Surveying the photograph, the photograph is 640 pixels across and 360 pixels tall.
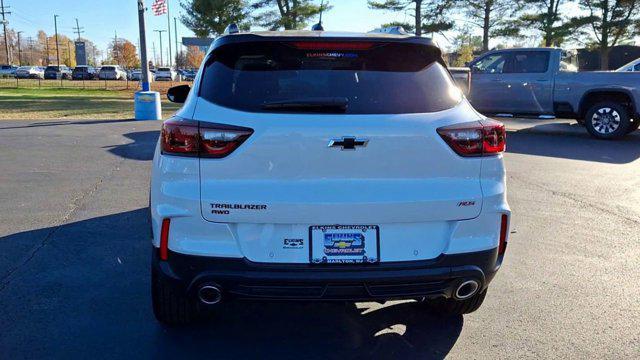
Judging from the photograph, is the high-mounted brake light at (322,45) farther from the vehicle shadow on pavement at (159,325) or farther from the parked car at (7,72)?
the parked car at (7,72)

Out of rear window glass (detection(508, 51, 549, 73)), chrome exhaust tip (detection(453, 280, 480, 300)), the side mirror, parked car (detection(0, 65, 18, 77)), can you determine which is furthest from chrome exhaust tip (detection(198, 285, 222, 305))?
parked car (detection(0, 65, 18, 77))

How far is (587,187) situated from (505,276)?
404 centimetres

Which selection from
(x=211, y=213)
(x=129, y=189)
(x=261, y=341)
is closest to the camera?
(x=211, y=213)

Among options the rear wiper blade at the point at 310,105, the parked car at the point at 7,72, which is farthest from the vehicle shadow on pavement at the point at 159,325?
the parked car at the point at 7,72

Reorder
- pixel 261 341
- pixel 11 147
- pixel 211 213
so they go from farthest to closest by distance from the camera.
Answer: pixel 11 147, pixel 261 341, pixel 211 213

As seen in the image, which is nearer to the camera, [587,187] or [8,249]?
[8,249]

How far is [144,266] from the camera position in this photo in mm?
4434

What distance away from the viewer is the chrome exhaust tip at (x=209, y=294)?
9.17 feet

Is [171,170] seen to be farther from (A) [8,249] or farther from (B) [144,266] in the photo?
(A) [8,249]

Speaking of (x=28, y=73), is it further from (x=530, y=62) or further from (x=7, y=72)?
(x=530, y=62)

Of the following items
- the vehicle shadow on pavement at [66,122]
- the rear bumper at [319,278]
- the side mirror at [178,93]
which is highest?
the side mirror at [178,93]

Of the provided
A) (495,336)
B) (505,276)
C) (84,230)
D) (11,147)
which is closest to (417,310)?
(495,336)

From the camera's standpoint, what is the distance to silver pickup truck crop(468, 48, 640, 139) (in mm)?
12031

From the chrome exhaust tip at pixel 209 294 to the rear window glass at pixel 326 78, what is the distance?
91cm
